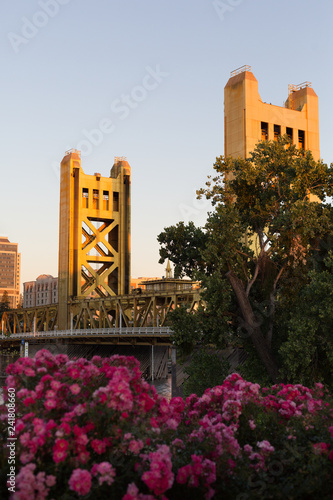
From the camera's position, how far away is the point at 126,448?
8344mm

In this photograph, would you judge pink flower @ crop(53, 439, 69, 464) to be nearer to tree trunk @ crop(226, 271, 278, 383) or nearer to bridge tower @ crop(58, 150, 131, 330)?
tree trunk @ crop(226, 271, 278, 383)

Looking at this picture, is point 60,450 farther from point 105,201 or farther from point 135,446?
point 105,201

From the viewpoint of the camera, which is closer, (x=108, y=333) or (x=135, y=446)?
(x=135, y=446)

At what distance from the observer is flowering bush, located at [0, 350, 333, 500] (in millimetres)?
7766

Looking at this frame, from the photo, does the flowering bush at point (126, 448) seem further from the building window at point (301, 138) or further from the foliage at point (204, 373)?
the building window at point (301, 138)

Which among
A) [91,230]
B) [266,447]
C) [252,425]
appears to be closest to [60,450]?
[266,447]

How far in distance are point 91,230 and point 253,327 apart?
7012cm

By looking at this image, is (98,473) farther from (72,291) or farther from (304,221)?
(72,291)

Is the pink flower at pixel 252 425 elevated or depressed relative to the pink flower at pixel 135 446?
depressed

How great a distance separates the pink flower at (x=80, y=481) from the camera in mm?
7367

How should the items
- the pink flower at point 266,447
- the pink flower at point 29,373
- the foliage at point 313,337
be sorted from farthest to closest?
the foliage at point 313,337, the pink flower at point 266,447, the pink flower at point 29,373

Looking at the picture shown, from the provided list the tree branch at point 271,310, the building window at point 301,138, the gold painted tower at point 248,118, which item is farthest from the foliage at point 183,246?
the building window at point 301,138

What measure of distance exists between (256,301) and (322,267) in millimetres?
3545

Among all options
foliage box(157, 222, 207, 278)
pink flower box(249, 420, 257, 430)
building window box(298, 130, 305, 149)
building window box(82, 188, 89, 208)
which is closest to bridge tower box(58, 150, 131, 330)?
building window box(82, 188, 89, 208)
